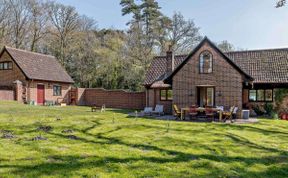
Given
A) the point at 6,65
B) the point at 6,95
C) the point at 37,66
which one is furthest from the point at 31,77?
the point at 6,65

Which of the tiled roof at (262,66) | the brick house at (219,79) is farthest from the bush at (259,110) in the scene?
the tiled roof at (262,66)

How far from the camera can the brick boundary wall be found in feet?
103

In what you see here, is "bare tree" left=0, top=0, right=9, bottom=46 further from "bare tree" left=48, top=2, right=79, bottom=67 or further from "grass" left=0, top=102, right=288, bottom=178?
"grass" left=0, top=102, right=288, bottom=178

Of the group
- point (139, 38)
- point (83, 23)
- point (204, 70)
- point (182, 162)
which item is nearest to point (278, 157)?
point (182, 162)

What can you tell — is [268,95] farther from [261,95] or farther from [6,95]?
[6,95]

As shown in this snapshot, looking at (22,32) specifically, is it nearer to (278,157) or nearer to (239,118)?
(239,118)

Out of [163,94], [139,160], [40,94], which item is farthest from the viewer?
[40,94]

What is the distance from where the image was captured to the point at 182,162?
8.20 meters

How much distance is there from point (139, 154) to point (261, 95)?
18.9 metres

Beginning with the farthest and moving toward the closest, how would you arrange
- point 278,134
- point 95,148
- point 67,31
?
point 67,31 < point 278,134 < point 95,148

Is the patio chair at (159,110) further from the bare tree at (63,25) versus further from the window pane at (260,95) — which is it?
the bare tree at (63,25)

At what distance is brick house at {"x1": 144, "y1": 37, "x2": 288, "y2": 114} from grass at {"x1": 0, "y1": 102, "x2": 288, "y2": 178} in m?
8.53

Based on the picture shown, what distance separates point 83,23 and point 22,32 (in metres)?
8.61

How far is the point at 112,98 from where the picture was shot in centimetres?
3266
